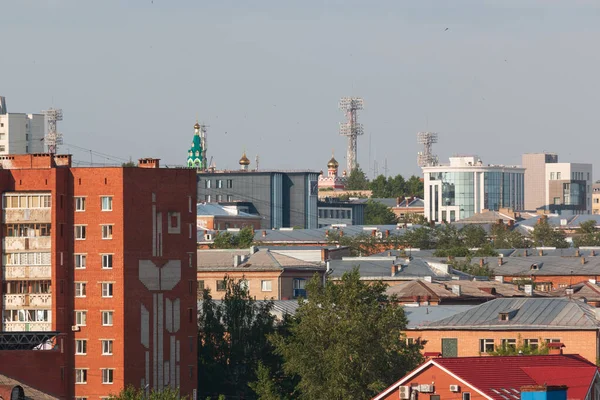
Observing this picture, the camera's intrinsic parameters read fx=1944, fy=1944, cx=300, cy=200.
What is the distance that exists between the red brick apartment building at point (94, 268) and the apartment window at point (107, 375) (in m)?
0.31

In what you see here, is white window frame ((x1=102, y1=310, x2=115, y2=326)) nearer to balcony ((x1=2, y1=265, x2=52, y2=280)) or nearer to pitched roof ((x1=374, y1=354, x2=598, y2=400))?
balcony ((x1=2, y1=265, x2=52, y2=280))

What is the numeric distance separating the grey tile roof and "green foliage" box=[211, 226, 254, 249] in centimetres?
7319

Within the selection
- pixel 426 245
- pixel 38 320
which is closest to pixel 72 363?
pixel 38 320

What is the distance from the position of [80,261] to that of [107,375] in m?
5.87

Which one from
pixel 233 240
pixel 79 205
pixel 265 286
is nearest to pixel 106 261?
pixel 79 205

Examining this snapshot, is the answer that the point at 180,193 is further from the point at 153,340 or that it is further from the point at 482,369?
the point at 482,369

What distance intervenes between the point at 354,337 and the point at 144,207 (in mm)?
13257

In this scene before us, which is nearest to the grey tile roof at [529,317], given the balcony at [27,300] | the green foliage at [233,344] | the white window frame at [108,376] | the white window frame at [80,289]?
the green foliage at [233,344]

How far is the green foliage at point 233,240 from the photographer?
172 m

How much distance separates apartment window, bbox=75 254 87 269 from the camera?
91.0 meters

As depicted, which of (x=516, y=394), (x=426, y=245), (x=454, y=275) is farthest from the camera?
(x=426, y=245)

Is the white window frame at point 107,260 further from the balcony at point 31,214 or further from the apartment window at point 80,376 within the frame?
the apartment window at point 80,376

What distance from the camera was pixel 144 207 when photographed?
3597 inches

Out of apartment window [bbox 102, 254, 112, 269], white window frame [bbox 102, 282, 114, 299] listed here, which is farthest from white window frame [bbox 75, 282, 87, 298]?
apartment window [bbox 102, 254, 112, 269]
